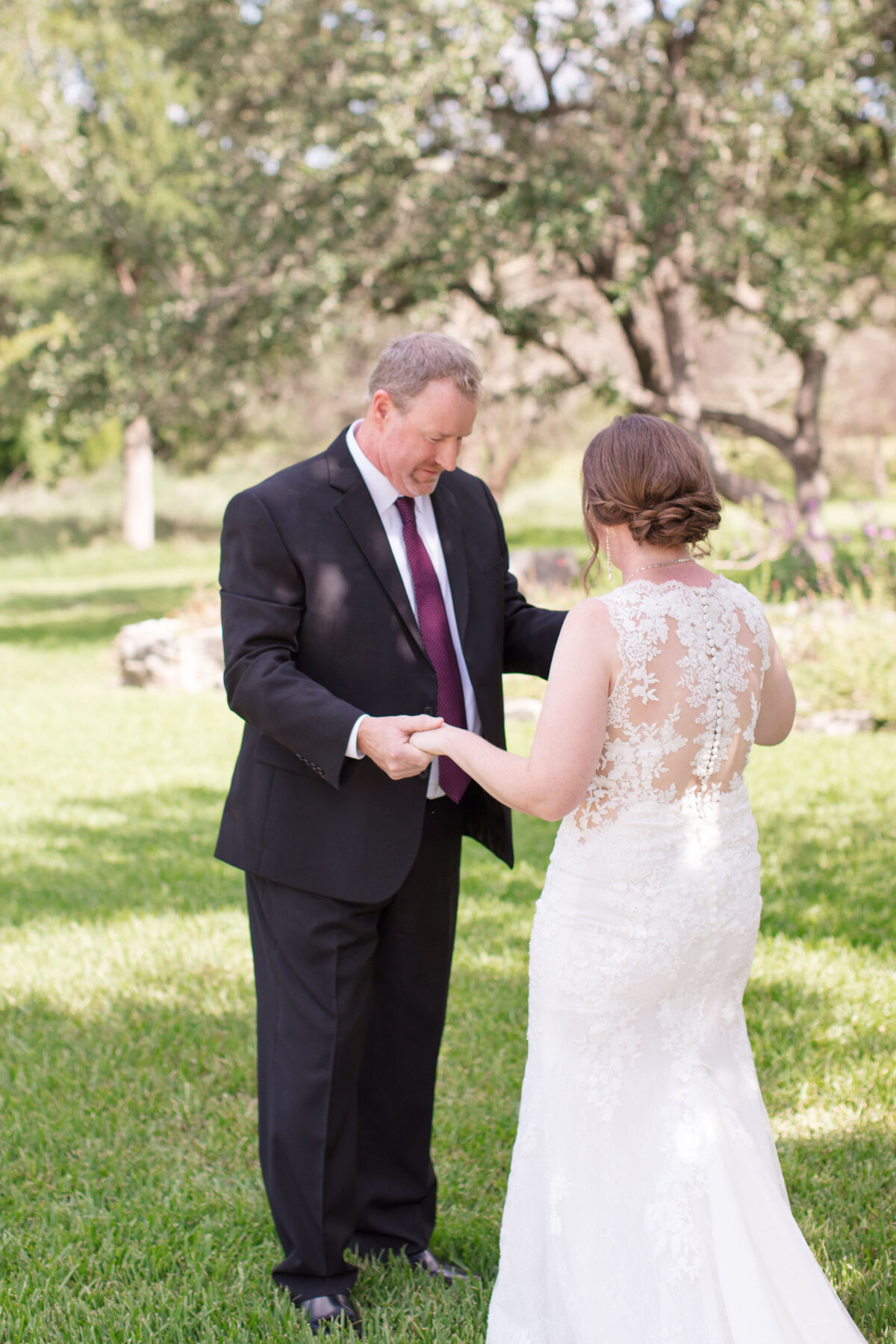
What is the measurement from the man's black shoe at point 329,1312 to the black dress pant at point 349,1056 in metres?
0.02

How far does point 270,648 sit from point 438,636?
0.45 meters

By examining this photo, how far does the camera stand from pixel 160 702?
441 inches

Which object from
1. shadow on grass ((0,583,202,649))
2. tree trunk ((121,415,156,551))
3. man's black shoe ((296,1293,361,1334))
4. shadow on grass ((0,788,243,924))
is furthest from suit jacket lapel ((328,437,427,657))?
tree trunk ((121,415,156,551))

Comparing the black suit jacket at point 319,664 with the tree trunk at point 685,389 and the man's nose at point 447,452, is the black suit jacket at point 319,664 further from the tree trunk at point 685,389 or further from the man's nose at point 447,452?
the tree trunk at point 685,389

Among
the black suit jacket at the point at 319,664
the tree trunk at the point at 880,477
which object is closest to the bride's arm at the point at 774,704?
the black suit jacket at the point at 319,664

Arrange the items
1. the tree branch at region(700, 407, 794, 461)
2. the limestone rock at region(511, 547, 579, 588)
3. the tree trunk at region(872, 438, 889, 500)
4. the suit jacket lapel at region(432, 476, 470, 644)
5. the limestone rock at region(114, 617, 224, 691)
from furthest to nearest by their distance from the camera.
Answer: the tree trunk at region(872, 438, 889, 500), the tree branch at region(700, 407, 794, 461), the limestone rock at region(511, 547, 579, 588), the limestone rock at region(114, 617, 224, 691), the suit jacket lapel at region(432, 476, 470, 644)

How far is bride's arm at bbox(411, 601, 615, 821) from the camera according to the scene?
7.38ft

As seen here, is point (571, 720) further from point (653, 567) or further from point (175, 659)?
point (175, 659)

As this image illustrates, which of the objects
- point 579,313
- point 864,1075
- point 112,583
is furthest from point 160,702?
point 112,583

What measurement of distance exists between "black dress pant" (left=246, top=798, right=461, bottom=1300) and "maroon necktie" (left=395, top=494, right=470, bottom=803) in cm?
10

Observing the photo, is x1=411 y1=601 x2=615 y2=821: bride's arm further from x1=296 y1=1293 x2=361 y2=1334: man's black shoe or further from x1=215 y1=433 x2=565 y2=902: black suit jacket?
x1=296 y1=1293 x2=361 y2=1334: man's black shoe

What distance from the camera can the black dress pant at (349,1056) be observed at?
9.38 feet

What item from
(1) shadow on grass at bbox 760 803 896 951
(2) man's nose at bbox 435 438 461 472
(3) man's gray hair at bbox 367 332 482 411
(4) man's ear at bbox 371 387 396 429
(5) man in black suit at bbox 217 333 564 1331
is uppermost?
(3) man's gray hair at bbox 367 332 482 411

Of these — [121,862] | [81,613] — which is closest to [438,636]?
[121,862]
